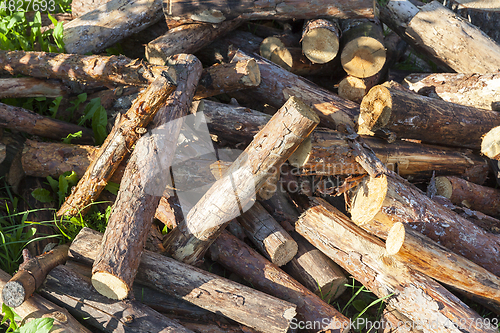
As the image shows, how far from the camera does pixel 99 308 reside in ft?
7.80

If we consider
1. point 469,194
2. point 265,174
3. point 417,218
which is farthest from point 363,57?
point 265,174

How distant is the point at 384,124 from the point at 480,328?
1804 mm

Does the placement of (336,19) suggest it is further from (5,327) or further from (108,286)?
(5,327)

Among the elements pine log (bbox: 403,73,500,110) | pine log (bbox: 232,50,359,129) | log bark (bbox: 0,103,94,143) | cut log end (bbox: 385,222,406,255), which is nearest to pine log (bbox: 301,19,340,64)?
pine log (bbox: 232,50,359,129)

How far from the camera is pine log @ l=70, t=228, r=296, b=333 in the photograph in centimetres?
248

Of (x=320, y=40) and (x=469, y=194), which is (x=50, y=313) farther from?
(x=469, y=194)

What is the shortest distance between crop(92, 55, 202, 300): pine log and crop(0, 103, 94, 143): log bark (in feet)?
4.25

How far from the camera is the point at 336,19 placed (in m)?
4.00

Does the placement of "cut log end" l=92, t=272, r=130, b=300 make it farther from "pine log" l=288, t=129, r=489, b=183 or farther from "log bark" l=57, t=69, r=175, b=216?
"pine log" l=288, t=129, r=489, b=183

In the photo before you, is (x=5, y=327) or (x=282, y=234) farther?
(x=282, y=234)

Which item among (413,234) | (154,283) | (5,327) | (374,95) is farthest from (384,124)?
(5,327)

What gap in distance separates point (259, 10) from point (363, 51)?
1.32 m

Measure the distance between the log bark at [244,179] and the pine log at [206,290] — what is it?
19 cm

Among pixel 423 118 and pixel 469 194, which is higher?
pixel 423 118
